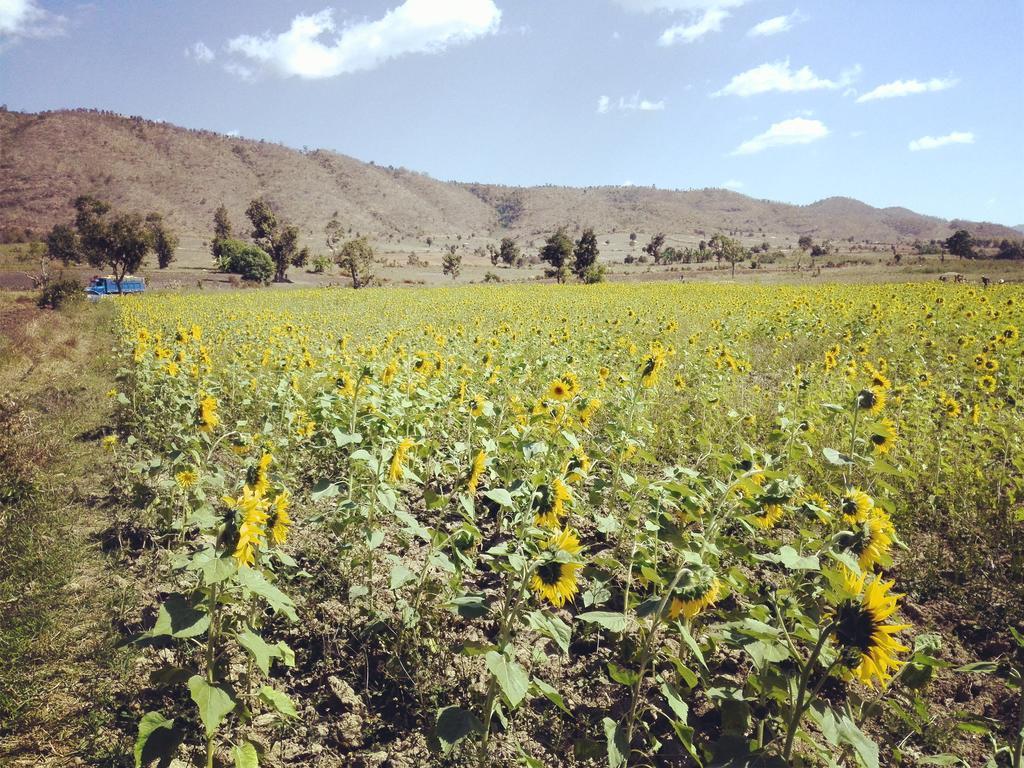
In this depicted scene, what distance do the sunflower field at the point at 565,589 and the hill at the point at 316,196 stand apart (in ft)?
340

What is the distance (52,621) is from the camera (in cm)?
294

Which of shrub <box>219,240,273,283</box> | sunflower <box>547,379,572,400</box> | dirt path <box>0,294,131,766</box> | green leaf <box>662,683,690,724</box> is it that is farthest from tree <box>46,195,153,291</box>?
green leaf <box>662,683,690,724</box>

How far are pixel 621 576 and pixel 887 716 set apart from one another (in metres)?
1.38

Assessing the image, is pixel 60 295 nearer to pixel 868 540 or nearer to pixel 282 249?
pixel 868 540

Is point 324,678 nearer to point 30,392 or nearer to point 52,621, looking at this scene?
point 52,621

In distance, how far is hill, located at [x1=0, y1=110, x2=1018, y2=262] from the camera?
107 meters

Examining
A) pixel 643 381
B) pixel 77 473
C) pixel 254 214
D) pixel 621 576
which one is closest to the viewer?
pixel 621 576

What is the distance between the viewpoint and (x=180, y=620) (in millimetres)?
1692

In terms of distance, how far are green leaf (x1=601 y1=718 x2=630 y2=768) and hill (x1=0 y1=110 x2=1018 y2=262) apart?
348 ft

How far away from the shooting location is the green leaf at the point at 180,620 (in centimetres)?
163

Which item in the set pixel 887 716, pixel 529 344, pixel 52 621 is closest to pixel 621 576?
pixel 887 716

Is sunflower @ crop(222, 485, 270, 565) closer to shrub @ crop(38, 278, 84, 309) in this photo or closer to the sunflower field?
the sunflower field

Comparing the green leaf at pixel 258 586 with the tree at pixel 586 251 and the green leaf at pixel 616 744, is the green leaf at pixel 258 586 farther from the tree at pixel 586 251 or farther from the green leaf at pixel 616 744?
the tree at pixel 586 251

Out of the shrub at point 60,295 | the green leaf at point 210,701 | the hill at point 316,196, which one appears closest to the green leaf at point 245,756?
the green leaf at point 210,701
